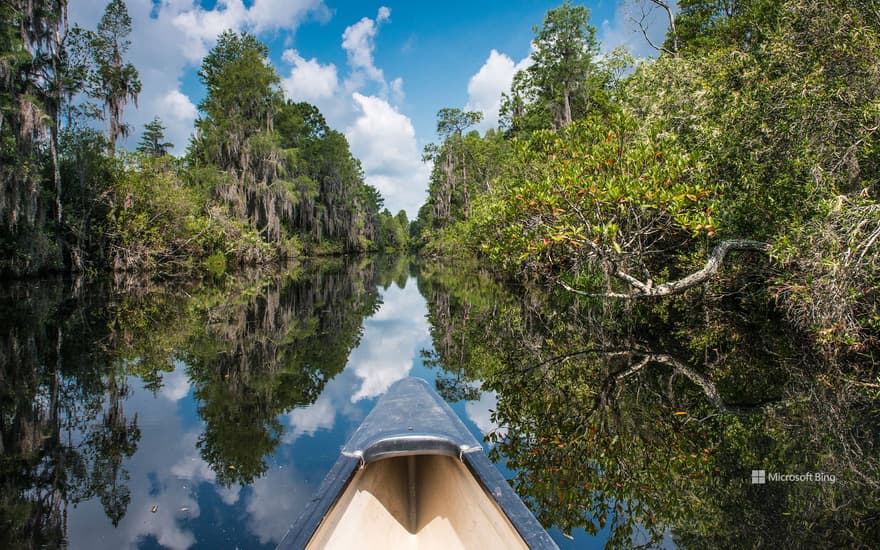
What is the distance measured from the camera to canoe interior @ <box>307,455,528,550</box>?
7.41ft

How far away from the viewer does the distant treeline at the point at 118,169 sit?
45.4ft

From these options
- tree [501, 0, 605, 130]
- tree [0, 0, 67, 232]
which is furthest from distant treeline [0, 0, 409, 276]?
tree [501, 0, 605, 130]

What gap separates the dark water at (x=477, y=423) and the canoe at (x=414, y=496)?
2.34ft

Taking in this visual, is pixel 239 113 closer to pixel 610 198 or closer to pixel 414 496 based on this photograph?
pixel 610 198

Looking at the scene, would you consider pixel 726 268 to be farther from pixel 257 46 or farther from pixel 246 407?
pixel 257 46

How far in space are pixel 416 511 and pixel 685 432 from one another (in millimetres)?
2715

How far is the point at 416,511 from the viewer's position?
2924 mm

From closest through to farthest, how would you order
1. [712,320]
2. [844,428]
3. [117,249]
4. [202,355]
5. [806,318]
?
1. [844,428]
2. [806,318]
3. [202,355]
4. [712,320]
5. [117,249]

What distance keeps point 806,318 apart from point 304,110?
3815 centimetres

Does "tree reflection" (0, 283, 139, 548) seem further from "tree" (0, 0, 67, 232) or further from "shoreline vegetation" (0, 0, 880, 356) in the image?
"tree" (0, 0, 67, 232)

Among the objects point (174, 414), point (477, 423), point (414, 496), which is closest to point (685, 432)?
point (477, 423)

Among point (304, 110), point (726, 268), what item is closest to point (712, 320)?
point (726, 268)

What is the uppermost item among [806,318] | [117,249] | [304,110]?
[304,110]

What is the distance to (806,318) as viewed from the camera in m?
6.09
